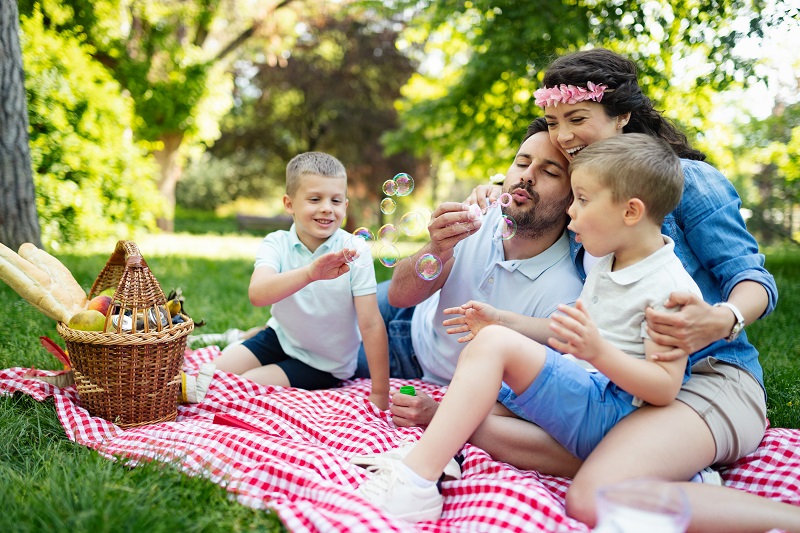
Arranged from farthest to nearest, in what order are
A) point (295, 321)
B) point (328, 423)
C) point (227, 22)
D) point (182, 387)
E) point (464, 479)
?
point (227, 22), point (295, 321), point (182, 387), point (328, 423), point (464, 479)

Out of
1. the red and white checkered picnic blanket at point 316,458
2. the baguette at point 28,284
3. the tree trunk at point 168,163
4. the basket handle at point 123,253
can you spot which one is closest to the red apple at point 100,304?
the baguette at point 28,284

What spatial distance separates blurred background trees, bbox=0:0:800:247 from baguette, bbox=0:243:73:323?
9.55 ft

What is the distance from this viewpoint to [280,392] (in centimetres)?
300

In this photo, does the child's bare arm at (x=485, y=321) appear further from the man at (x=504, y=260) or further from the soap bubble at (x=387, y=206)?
the soap bubble at (x=387, y=206)

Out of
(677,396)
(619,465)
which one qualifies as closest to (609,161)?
(677,396)

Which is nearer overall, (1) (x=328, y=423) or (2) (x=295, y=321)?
(1) (x=328, y=423)

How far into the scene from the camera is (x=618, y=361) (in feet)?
5.85

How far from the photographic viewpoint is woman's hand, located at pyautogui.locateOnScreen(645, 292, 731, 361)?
1.81 metres

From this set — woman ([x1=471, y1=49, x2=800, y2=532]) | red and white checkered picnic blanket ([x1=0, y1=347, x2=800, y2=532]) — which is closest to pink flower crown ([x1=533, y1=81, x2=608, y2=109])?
woman ([x1=471, y1=49, x2=800, y2=532])

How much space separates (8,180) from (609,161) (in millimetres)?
4554

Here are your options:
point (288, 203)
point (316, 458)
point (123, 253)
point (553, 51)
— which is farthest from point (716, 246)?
point (553, 51)

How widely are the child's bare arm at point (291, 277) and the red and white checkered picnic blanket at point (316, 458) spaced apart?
483mm

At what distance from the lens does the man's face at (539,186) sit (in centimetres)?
262

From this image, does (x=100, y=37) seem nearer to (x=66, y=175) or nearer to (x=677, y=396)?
(x=66, y=175)
